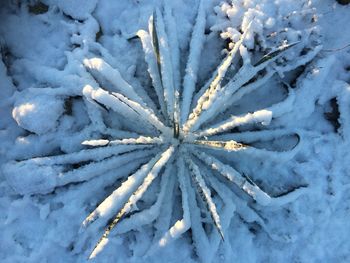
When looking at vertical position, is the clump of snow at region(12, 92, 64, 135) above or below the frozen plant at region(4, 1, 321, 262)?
above

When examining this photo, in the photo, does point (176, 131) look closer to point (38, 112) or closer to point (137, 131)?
point (137, 131)

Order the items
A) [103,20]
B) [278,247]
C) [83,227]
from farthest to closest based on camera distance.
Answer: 1. [103,20]
2. [278,247]
3. [83,227]

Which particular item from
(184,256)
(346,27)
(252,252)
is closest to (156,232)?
(184,256)

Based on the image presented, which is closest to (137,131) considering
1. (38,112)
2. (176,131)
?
(176,131)

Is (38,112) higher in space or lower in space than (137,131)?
higher

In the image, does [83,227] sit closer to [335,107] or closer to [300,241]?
[300,241]
